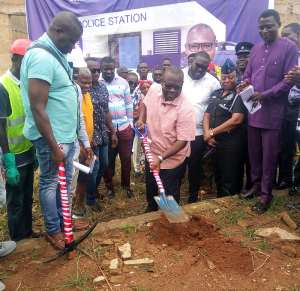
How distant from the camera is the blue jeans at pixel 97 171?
4.31m

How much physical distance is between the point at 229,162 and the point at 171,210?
1214 mm

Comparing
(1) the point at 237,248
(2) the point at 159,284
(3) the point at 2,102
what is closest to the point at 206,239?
(1) the point at 237,248

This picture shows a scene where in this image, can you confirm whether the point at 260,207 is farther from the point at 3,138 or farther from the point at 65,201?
the point at 3,138

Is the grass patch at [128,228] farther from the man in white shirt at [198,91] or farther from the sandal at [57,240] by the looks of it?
the man in white shirt at [198,91]

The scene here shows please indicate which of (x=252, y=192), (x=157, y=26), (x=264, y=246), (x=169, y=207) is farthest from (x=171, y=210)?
(x=157, y=26)

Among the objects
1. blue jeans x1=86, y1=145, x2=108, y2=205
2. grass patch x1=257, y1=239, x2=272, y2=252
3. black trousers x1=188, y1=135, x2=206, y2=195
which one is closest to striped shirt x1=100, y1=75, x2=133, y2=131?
blue jeans x1=86, y1=145, x2=108, y2=205

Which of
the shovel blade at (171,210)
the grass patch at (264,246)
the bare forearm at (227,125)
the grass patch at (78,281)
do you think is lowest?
the grass patch at (264,246)

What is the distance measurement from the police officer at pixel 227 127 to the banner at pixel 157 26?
2.00 metres

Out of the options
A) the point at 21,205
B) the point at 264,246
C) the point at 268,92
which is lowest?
the point at 264,246

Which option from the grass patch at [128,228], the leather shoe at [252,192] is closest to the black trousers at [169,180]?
the grass patch at [128,228]

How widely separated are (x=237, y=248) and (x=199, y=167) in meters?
1.60

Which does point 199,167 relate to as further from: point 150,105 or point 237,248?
point 237,248

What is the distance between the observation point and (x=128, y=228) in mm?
3406

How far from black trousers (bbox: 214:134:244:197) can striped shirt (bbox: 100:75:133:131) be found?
52.6 inches
